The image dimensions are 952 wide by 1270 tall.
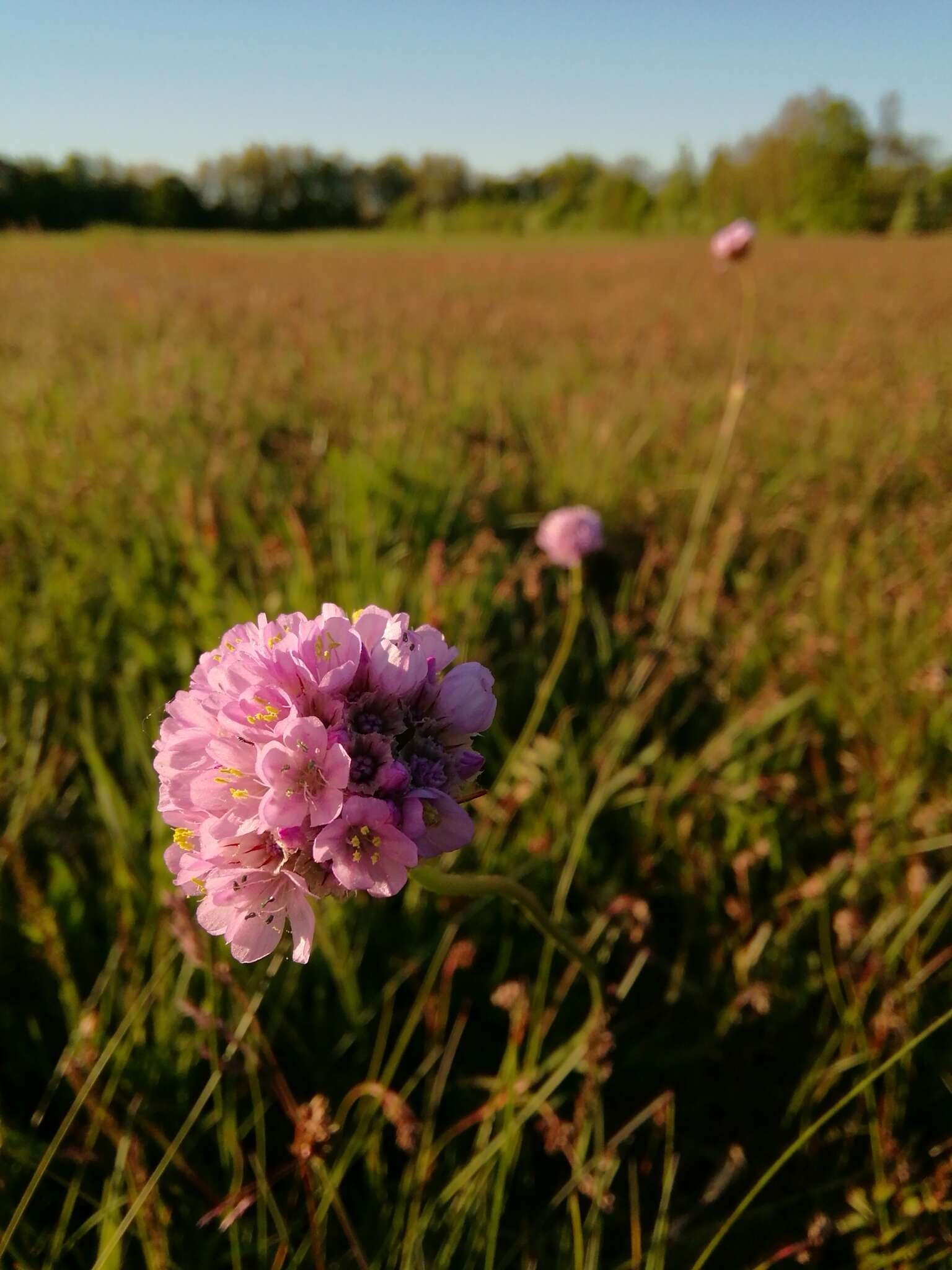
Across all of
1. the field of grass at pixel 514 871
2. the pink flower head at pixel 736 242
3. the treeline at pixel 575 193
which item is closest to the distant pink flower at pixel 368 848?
the field of grass at pixel 514 871

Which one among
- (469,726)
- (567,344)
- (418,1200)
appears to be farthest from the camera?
(567,344)

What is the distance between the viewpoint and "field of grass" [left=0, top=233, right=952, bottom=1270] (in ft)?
4.36

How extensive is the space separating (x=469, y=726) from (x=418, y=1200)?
891mm

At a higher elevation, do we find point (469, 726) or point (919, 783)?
point (469, 726)

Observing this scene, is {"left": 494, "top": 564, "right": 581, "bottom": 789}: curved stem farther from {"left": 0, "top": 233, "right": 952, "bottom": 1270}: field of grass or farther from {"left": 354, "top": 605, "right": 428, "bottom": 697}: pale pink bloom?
{"left": 354, "top": 605, "right": 428, "bottom": 697}: pale pink bloom

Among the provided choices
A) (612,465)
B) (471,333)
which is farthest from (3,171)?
(612,465)

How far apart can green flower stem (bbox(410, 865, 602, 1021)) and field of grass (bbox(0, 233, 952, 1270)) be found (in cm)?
28

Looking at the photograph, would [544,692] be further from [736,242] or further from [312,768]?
[736,242]

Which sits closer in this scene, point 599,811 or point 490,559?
point 599,811

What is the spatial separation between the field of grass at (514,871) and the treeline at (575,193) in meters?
10.3

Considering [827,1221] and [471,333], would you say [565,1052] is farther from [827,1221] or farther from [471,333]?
[471,333]

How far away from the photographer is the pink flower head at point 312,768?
81cm

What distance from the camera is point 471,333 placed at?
642cm

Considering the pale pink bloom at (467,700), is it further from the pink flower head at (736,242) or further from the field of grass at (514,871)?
the pink flower head at (736,242)
